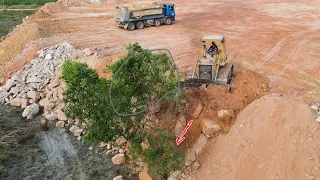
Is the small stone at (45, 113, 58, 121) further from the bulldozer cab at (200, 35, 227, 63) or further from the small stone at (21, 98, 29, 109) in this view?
the bulldozer cab at (200, 35, 227, 63)

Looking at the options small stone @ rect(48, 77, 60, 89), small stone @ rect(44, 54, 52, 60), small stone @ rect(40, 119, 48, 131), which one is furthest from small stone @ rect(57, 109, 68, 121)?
small stone @ rect(44, 54, 52, 60)

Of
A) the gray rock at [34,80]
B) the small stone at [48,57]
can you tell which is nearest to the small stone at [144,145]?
the gray rock at [34,80]

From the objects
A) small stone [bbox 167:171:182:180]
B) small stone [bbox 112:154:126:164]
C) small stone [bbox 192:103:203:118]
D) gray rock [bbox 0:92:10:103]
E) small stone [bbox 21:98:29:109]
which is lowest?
small stone [bbox 112:154:126:164]

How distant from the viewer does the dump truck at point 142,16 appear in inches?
1076

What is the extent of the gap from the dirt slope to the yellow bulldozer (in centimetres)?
224

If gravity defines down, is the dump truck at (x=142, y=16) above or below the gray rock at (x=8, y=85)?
above

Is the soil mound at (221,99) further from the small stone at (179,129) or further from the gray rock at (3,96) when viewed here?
the gray rock at (3,96)

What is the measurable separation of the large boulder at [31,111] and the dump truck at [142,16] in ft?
32.9

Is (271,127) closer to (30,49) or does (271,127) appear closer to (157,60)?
(157,60)

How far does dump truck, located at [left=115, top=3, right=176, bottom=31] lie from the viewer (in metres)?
27.3

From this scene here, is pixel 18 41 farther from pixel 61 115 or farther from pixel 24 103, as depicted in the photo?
pixel 61 115

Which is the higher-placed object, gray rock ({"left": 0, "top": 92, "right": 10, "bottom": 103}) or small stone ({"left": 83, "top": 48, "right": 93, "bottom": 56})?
small stone ({"left": 83, "top": 48, "right": 93, "bottom": 56})

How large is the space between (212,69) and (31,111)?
10485 millimetres

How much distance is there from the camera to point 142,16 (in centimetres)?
2770
